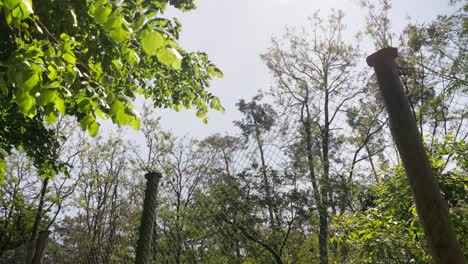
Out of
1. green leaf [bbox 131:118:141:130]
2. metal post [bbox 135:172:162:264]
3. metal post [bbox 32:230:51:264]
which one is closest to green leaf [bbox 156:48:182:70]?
green leaf [bbox 131:118:141:130]

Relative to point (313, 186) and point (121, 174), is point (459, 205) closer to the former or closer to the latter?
point (313, 186)

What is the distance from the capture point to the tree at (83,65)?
0.87m

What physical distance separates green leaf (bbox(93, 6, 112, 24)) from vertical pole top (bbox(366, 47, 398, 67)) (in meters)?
1.41

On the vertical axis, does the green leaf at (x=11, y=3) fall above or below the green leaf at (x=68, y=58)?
below

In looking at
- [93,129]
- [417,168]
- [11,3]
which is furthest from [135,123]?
[417,168]

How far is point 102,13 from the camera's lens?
89 centimetres

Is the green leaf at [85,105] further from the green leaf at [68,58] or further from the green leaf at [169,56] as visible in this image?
the green leaf at [169,56]

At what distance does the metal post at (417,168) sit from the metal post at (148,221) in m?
1.98

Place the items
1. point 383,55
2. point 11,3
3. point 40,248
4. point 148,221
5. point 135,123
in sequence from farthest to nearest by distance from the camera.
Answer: point 40,248 < point 148,221 < point 383,55 < point 135,123 < point 11,3

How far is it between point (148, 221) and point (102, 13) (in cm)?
209

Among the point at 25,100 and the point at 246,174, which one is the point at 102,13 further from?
the point at 246,174

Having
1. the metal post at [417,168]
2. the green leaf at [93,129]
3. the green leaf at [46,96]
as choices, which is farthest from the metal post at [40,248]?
the metal post at [417,168]

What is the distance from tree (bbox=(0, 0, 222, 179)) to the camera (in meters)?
0.87

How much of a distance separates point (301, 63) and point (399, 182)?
43.8ft
